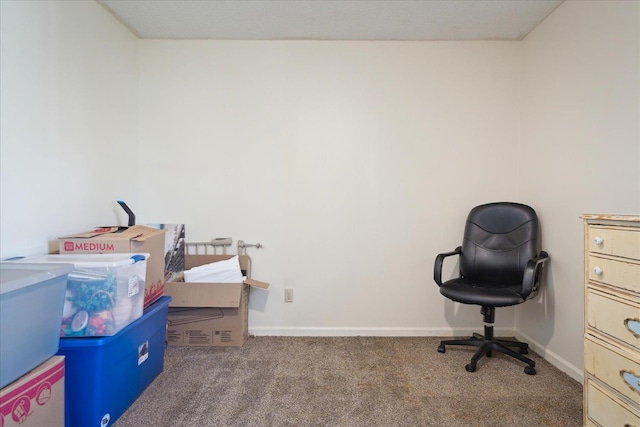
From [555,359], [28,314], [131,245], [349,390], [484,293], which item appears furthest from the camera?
[555,359]

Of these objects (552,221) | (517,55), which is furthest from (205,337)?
(517,55)

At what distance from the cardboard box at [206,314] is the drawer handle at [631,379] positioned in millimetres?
2048

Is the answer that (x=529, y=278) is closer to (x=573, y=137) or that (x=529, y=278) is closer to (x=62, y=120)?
(x=573, y=137)

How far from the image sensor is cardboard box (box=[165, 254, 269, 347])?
7.58 feet

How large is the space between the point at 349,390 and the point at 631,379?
4.13 ft

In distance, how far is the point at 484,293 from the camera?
2.04 metres

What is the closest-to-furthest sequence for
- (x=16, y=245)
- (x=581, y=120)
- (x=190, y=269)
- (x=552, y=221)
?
(x=16, y=245)
(x=581, y=120)
(x=552, y=221)
(x=190, y=269)

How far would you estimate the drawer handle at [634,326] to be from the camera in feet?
3.92

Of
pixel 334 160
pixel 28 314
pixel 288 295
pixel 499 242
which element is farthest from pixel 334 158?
pixel 28 314

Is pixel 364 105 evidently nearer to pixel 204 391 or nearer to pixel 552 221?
pixel 552 221

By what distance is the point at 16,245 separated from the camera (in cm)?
162

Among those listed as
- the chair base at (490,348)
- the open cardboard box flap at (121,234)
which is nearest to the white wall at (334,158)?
the chair base at (490,348)

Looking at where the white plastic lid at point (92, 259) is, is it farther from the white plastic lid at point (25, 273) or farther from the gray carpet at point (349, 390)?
the gray carpet at point (349, 390)

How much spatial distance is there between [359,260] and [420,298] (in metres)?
0.59
